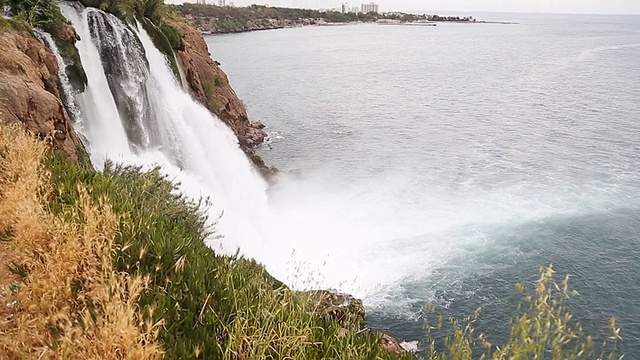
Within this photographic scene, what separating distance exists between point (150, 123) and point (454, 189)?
13605mm

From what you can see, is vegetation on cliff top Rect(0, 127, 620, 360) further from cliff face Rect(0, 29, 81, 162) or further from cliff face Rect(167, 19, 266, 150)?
cliff face Rect(167, 19, 266, 150)

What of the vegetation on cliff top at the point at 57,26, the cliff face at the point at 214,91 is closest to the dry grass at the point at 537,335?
the vegetation on cliff top at the point at 57,26

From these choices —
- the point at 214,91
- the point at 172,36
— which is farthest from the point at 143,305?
the point at 214,91

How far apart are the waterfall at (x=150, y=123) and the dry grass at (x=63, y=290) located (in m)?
7.02

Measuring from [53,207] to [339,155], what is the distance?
77.6 ft

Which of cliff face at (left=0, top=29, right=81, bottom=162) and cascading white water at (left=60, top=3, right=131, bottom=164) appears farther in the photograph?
cascading white water at (left=60, top=3, right=131, bottom=164)

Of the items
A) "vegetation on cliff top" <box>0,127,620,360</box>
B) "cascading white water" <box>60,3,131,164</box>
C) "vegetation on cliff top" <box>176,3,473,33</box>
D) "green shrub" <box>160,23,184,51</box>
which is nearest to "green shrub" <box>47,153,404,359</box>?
"vegetation on cliff top" <box>0,127,620,360</box>

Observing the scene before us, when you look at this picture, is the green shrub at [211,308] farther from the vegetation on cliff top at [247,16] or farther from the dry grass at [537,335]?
the vegetation on cliff top at [247,16]

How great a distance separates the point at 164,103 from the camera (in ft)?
58.5

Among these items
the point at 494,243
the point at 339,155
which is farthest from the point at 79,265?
the point at 339,155

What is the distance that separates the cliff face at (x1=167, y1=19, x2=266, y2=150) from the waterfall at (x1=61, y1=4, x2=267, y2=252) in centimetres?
593

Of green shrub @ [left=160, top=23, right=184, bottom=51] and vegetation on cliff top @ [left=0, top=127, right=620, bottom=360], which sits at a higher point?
green shrub @ [left=160, top=23, right=184, bottom=51]

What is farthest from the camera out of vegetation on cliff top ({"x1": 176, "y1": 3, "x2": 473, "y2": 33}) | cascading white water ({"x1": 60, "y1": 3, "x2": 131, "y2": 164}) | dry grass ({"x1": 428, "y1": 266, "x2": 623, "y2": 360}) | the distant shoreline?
vegetation on cliff top ({"x1": 176, "y1": 3, "x2": 473, "y2": 33})

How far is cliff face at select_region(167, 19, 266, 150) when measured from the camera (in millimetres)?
26781
